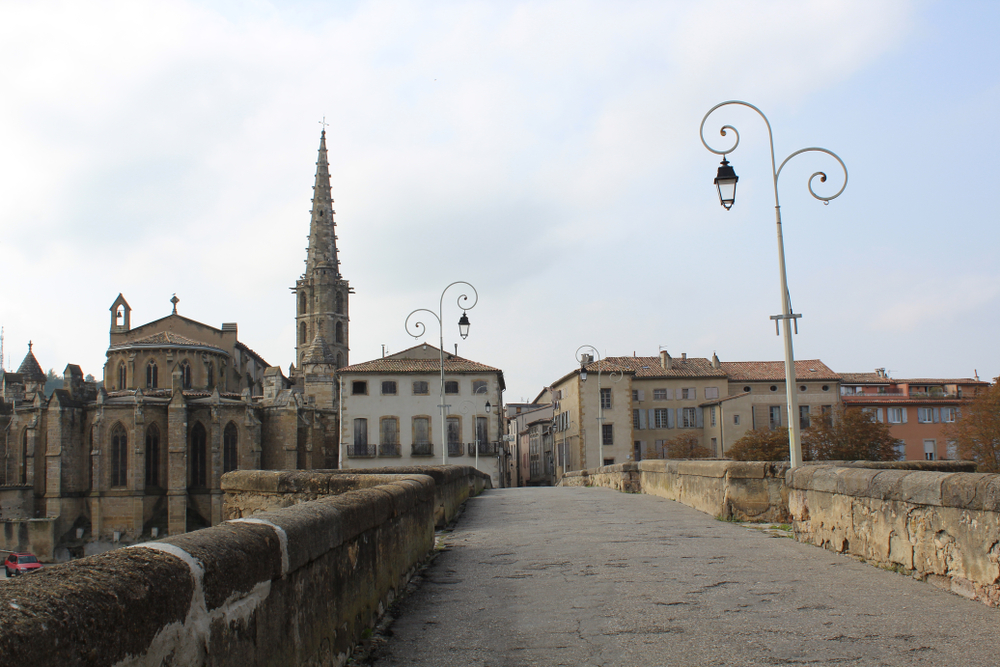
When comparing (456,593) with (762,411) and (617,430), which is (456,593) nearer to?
(617,430)

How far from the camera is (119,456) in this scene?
59562 millimetres

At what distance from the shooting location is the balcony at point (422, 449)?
2235 inches

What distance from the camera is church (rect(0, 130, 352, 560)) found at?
189 feet

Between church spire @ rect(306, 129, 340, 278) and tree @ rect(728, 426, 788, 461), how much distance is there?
169 ft

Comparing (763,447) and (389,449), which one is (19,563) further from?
(763,447)

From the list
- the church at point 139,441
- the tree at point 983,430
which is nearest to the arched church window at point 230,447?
the church at point 139,441

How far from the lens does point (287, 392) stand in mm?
64250

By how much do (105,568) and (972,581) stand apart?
5884mm

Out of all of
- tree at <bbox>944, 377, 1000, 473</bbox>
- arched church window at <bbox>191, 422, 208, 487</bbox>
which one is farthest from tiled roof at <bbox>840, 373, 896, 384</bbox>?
arched church window at <bbox>191, 422, 208, 487</bbox>

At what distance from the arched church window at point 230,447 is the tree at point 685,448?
111ft

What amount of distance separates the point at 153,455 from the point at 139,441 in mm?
2461

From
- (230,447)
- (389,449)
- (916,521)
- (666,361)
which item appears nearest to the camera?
(916,521)

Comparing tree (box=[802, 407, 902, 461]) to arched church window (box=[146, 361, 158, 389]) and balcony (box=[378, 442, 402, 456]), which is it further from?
arched church window (box=[146, 361, 158, 389])

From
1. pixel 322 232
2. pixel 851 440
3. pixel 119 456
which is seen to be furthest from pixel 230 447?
pixel 851 440
